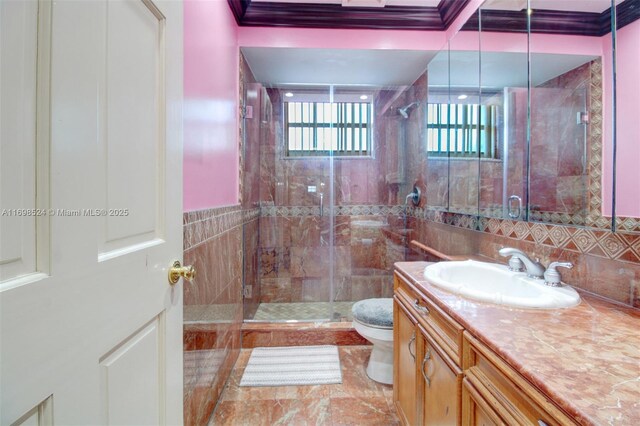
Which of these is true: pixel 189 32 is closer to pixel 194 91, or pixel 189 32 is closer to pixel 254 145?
pixel 194 91

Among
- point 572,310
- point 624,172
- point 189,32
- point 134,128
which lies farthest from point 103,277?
point 624,172

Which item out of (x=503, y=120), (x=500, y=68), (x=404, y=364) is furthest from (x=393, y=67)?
(x=404, y=364)

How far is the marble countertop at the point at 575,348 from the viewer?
1.61 feet

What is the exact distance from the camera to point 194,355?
1.27 m

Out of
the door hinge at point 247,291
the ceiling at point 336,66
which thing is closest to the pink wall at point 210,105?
the ceiling at point 336,66

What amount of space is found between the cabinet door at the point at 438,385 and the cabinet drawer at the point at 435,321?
1.1 inches

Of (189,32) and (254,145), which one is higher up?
(189,32)

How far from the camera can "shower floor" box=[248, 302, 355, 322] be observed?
8.17 ft

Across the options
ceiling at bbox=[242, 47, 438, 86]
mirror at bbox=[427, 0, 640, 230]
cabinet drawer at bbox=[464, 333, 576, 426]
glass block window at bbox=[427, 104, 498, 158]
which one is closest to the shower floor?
mirror at bbox=[427, 0, 640, 230]

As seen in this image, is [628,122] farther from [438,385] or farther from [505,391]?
[438,385]

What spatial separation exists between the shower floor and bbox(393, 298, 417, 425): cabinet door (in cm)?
108

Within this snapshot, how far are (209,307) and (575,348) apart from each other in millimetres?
1410

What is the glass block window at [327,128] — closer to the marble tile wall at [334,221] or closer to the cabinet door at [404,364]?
the marble tile wall at [334,221]

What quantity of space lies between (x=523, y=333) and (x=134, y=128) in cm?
107
